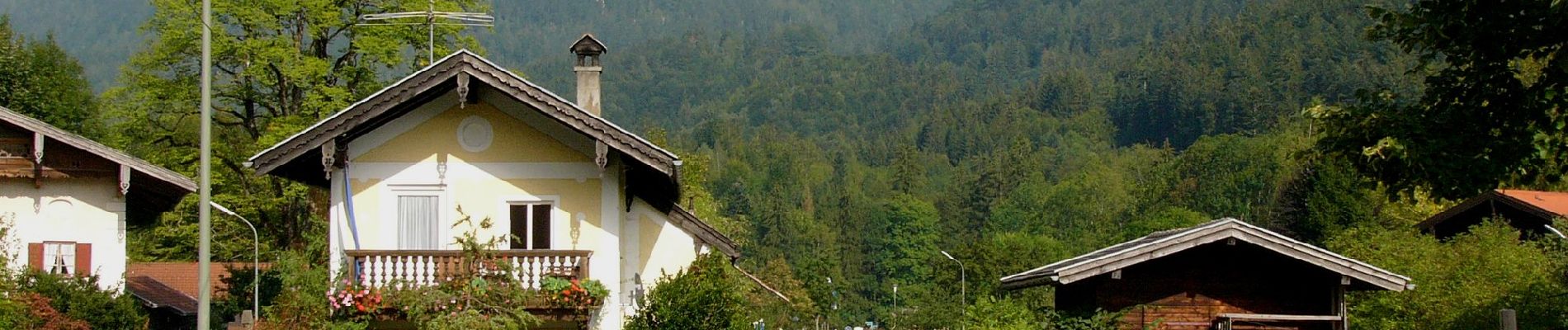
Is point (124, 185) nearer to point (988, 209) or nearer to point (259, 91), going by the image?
point (259, 91)

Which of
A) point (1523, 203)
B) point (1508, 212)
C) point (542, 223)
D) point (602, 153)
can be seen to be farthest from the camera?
point (1508, 212)

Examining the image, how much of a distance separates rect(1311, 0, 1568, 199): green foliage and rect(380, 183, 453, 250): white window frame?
12.8m

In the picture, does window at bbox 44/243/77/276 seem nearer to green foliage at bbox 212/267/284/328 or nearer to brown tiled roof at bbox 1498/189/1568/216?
green foliage at bbox 212/267/284/328

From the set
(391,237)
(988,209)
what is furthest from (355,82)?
(988,209)

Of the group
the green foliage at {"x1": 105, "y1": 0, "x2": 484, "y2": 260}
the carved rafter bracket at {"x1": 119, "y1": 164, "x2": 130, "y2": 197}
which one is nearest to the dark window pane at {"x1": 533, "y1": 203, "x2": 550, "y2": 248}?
the carved rafter bracket at {"x1": 119, "y1": 164, "x2": 130, "y2": 197}

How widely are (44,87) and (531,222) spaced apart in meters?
46.1

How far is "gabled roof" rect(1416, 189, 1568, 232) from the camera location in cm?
4734

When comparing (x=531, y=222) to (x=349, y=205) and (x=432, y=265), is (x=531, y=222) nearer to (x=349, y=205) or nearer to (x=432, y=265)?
(x=432, y=265)

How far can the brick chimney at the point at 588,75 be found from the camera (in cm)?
3025

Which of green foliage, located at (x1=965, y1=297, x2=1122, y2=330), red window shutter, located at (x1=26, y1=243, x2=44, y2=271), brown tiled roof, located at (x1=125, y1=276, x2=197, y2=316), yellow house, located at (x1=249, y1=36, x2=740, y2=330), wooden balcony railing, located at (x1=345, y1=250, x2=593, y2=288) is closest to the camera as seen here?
wooden balcony railing, located at (x1=345, y1=250, x2=593, y2=288)

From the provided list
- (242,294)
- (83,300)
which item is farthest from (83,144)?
(242,294)

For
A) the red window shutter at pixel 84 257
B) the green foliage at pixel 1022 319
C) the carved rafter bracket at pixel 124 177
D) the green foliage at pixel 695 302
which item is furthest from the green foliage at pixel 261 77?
the green foliage at pixel 1022 319

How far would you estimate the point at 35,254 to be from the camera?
31.9m

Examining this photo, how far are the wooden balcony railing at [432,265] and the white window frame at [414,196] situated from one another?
3.81 feet
